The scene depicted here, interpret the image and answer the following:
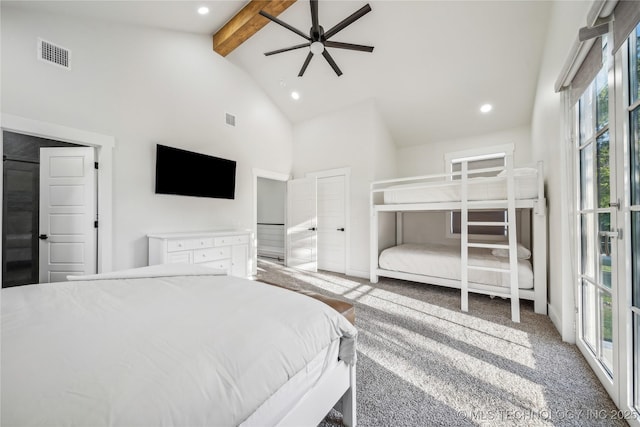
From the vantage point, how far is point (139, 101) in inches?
119

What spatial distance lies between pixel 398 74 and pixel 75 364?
169 inches

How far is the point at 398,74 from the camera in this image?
3633 mm

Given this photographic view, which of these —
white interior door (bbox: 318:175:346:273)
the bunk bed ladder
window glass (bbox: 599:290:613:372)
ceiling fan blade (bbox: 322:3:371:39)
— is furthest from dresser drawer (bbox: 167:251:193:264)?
window glass (bbox: 599:290:613:372)

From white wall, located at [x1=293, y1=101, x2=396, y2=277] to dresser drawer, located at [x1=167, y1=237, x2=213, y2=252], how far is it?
2.32 m

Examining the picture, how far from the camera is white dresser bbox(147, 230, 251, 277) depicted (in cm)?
290

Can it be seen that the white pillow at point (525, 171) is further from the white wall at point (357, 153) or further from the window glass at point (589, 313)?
the white wall at point (357, 153)

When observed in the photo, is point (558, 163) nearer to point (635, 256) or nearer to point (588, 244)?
point (588, 244)

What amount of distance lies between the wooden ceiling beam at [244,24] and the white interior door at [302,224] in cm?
238

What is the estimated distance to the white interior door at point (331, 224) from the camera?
445 centimetres

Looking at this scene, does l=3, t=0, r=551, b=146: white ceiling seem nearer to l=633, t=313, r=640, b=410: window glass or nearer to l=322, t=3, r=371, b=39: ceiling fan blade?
l=322, t=3, r=371, b=39: ceiling fan blade

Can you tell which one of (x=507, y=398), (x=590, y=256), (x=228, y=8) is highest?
(x=228, y=8)

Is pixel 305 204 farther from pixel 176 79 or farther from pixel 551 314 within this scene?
pixel 551 314

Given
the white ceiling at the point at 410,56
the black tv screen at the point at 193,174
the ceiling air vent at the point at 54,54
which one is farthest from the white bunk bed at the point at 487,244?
the ceiling air vent at the point at 54,54

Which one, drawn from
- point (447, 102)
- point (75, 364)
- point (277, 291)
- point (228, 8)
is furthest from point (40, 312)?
point (447, 102)
